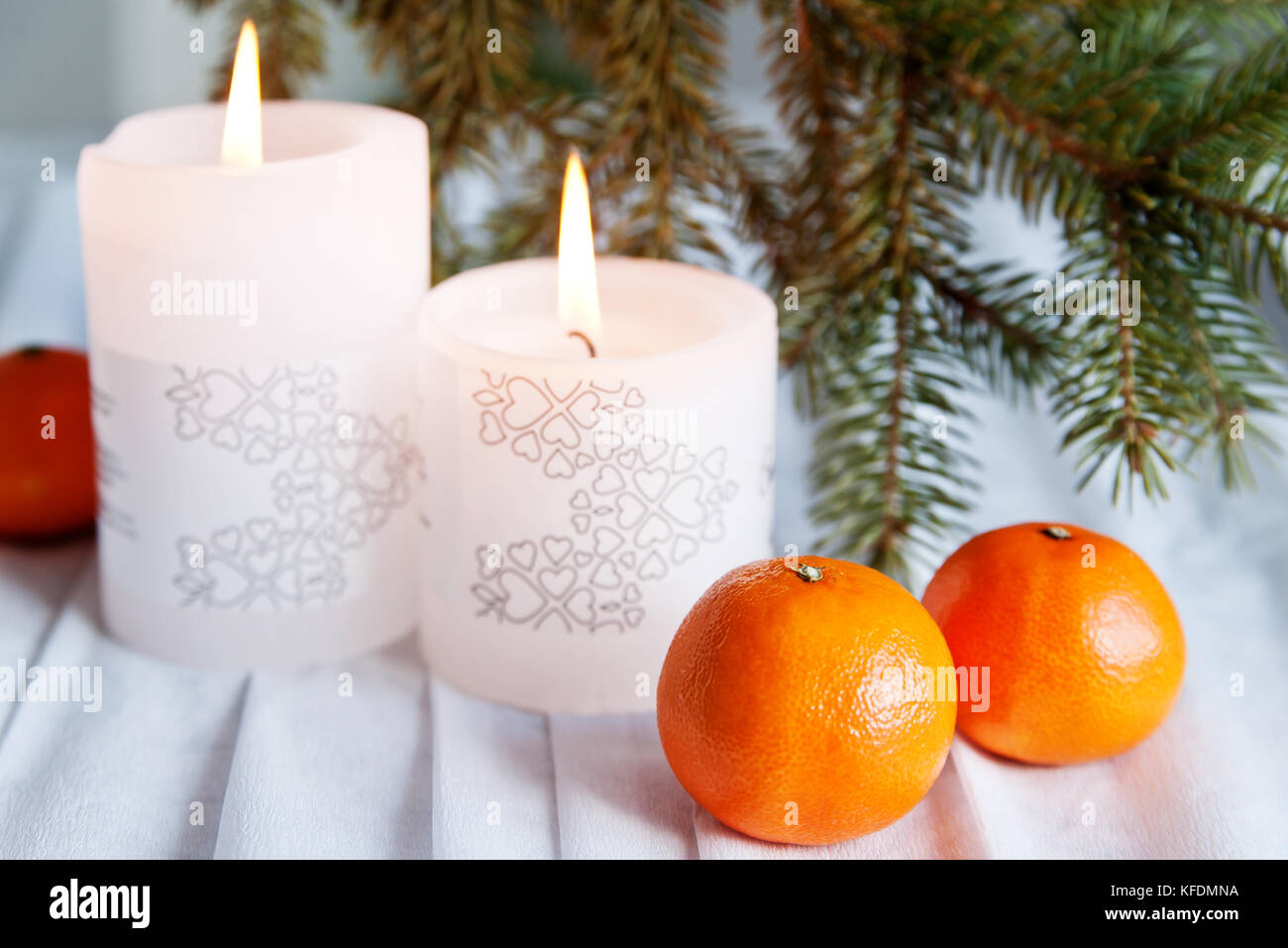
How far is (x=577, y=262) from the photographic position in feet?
1.65

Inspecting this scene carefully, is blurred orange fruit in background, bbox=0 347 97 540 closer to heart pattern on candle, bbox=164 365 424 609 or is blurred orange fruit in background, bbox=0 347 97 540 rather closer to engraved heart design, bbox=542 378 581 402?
heart pattern on candle, bbox=164 365 424 609

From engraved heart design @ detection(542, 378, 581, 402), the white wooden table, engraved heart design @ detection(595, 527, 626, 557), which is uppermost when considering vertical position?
engraved heart design @ detection(542, 378, 581, 402)

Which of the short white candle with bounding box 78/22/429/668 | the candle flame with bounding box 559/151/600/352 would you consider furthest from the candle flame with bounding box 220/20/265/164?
the candle flame with bounding box 559/151/600/352

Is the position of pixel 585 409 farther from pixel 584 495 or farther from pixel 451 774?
pixel 451 774

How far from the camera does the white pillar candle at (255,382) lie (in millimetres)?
489

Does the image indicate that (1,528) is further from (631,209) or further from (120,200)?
(631,209)

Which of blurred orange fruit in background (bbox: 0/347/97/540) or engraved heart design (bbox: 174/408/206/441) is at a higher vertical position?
engraved heart design (bbox: 174/408/206/441)

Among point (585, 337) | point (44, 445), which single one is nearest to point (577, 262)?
point (585, 337)

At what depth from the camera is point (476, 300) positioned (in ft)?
1.77

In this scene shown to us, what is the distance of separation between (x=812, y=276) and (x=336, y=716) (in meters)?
0.27

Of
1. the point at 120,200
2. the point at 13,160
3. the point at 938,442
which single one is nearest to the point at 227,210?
the point at 120,200

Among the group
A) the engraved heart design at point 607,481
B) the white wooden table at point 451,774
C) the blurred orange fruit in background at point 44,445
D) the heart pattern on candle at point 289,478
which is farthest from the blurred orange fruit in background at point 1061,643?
the blurred orange fruit in background at point 44,445

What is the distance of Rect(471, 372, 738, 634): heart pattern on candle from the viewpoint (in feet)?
1.55

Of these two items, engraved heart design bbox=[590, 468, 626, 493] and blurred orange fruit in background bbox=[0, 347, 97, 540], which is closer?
engraved heart design bbox=[590, 468, 626, 493]
